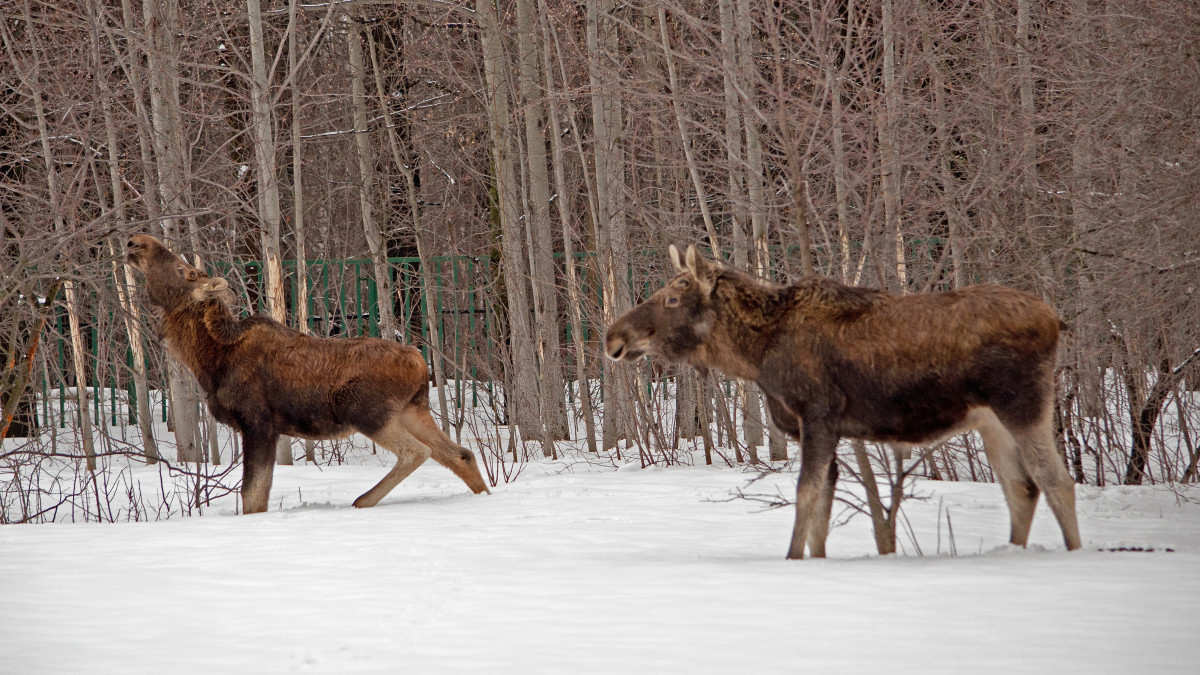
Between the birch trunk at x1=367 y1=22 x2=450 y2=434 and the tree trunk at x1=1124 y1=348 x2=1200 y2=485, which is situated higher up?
the birch trunk at x1=367 y1=22 x2=450 y2=434

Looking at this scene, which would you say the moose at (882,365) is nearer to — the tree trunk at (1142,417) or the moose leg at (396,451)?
the moose leg at (396,451)

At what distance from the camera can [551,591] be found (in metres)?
5.11

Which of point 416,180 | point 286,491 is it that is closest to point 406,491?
point 286,491

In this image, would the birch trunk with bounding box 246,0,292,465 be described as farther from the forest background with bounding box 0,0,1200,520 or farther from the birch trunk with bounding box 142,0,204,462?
the birch trunk with bounding box 142,0,204,462

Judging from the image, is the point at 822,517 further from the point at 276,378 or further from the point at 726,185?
the point at 726,185

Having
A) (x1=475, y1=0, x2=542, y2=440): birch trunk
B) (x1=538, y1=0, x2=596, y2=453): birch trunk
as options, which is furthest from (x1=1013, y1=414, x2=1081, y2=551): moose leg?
(x1=475, y1=0, x2=542, y2=440): birch trunk

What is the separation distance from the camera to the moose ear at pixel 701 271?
6254mm

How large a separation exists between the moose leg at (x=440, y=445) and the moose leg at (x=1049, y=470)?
4387 millimetres

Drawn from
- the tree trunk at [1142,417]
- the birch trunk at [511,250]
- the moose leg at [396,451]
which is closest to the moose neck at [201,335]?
the moose leg at [396,451]

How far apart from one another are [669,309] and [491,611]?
217 centimetres

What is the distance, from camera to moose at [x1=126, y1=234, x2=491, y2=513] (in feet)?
28.2

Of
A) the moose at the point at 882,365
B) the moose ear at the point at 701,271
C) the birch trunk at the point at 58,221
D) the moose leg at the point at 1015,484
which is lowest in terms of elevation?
the moose leg at the point at 1015,484

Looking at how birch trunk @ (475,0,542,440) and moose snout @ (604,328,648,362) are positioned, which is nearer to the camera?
moose snout @ (604,328,648,362)

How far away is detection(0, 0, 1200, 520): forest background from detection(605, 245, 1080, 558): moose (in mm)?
1029
